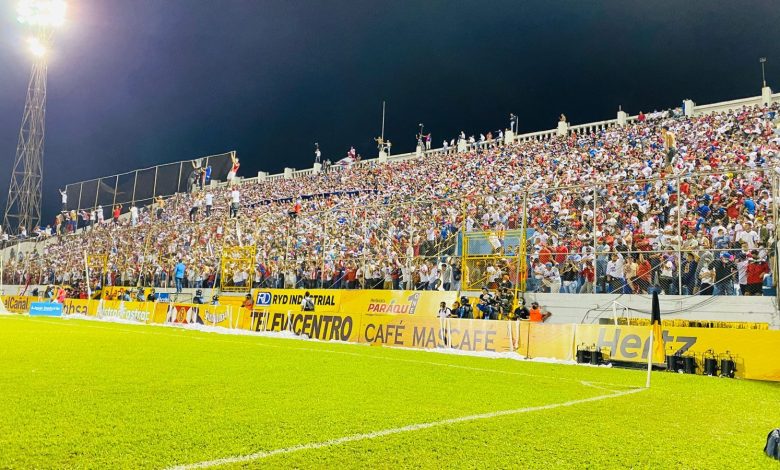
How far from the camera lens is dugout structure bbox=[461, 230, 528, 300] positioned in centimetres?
1897

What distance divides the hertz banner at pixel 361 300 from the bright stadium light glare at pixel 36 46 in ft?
109

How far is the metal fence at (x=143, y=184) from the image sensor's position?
4084 centimetres

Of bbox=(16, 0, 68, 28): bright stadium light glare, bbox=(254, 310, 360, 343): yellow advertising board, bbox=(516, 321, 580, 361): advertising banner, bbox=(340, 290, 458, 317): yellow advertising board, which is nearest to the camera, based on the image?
bbox=(516, 321, 580, 361): advertising banner

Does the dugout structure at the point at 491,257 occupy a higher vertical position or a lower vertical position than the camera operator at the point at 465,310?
higher

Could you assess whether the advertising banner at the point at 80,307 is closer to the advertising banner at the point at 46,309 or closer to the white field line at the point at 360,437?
the advertising banner at the point at 46,309

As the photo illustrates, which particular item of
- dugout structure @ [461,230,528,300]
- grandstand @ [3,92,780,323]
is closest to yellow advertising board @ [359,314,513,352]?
grandstand @ [3,92,780,323]

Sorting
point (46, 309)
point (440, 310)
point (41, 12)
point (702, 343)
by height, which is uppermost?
Result: point (41, 12)

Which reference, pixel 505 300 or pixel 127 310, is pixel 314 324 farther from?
pixel 127 310

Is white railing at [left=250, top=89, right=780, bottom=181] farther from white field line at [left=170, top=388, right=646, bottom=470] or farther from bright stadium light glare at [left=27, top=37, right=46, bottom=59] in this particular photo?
white field line at [left=170, top=388, right=646, bottom=470]

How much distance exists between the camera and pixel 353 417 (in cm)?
540

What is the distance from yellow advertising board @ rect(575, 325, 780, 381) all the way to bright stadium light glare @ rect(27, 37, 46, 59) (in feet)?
155

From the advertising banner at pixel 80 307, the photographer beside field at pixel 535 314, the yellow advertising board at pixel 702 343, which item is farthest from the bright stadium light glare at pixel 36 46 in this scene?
the yellow advertising board at pixel 702 343

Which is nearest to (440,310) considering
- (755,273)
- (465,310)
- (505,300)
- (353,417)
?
(465,310)

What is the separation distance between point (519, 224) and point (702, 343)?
26.9 ft
